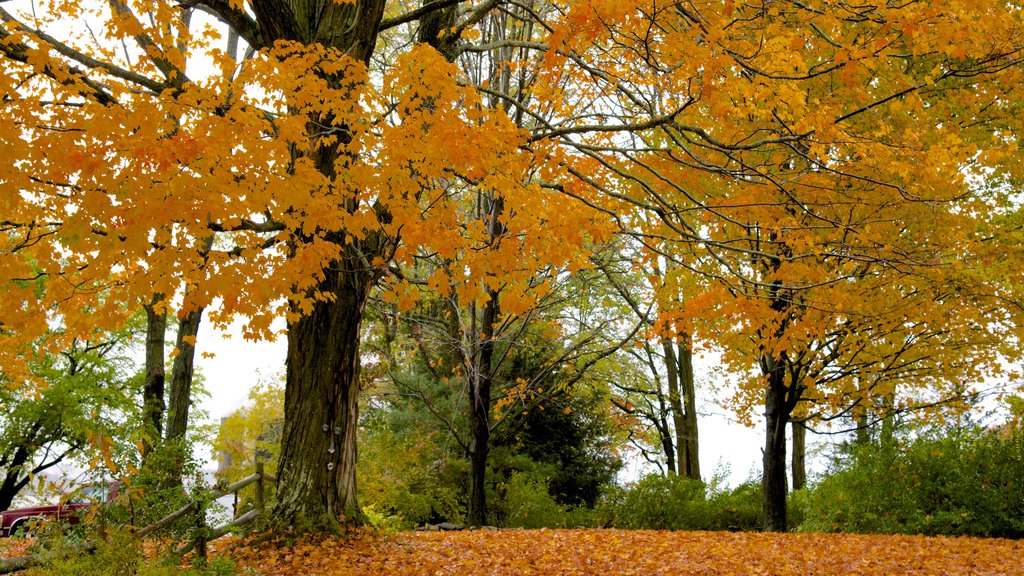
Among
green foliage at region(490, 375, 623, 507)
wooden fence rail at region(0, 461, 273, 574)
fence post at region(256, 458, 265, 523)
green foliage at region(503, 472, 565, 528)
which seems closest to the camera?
wooden fence rail at region(0, 461, 273, 574)

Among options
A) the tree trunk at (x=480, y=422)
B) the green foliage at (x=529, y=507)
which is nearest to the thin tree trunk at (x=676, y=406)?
the green foliage at (x=529, y=507)

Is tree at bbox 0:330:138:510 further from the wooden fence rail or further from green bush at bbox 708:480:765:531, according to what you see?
green bush at bbox 708:480:765:531

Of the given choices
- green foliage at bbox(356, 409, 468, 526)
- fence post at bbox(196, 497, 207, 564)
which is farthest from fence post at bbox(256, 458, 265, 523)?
green foliage at bbox(356, 409, 468, 526)

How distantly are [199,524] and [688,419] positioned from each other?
12.3m

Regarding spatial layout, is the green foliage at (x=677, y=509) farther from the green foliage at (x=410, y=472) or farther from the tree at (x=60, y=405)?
the tree at (x=60, y=405)

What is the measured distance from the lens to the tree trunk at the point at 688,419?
628 inches

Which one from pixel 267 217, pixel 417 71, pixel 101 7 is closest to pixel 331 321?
pixel 267 217

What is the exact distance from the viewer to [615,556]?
21.8 feet

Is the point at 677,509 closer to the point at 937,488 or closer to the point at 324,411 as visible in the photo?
the point at 937,488

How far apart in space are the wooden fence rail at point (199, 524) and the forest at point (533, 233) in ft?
0.15

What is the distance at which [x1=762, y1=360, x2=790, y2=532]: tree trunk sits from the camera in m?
10.6

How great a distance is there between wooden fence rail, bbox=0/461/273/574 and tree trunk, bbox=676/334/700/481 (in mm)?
11137

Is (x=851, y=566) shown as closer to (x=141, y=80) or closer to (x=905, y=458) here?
(x=905, y=458)

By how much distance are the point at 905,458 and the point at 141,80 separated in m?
10.5
